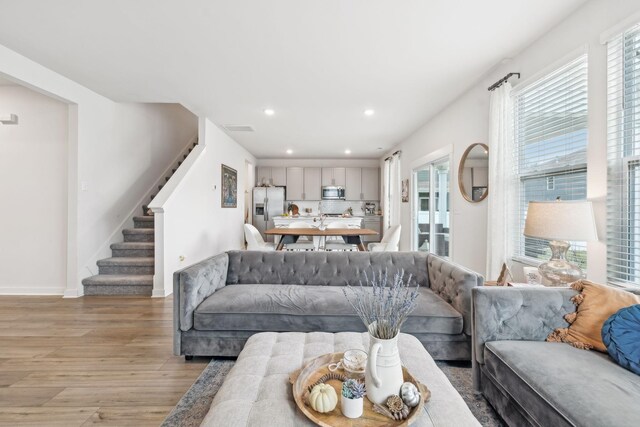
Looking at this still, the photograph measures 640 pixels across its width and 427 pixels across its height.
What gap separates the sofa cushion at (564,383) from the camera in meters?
1.01

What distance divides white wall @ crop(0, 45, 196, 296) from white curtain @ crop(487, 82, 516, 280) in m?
4.58

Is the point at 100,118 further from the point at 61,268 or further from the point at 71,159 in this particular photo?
the point at 61,268

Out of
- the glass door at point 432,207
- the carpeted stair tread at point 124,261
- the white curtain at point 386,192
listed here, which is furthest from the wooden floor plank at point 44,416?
the white curtain at point 386,192

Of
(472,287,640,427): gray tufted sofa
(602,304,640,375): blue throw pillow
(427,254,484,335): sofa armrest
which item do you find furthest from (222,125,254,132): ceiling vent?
(602,304,640,375): blue throw pillow

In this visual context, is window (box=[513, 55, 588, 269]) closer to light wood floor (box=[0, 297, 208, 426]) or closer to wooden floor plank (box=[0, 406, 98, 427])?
light wood floor (box=[0, 297, 208, 426])

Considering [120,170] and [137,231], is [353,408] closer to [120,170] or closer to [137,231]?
[137,231]

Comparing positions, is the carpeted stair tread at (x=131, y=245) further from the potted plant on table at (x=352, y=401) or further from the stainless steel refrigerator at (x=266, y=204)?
the potted plant on table at (x=352, y=401)

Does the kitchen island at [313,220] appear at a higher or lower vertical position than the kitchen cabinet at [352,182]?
lower

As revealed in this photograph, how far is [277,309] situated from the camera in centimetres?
211

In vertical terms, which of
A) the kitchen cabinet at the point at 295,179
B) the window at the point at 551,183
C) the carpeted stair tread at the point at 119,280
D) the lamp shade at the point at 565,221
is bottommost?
the carpeted stair tread at the point at 119,280

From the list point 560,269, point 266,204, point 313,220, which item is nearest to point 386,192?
point 313,220

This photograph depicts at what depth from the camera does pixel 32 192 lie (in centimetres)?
367

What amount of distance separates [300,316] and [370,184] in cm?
673

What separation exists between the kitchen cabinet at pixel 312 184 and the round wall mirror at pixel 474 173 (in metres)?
5.07
